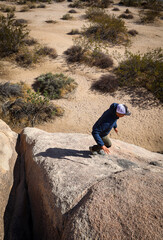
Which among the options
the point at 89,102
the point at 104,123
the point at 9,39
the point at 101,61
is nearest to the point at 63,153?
the point at 104,123

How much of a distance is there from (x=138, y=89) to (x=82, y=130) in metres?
5.09

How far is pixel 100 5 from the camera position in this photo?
24.2m

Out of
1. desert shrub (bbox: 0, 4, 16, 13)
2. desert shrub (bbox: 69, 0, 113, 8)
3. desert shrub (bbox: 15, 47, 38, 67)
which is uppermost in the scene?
desert shrub (bbox: 69, 0, 113, 8)

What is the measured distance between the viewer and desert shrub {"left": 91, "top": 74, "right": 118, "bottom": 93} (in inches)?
352

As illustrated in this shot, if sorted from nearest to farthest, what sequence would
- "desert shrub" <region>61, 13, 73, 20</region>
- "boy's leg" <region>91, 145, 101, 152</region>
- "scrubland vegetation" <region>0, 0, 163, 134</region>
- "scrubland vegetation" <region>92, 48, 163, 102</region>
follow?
"boy's leg" <region>91, 145, 101, 152</region> < "scrubland vegetation" <region>0, 0, 163, 134</region> < "scrubland vegetation" <region>92, 48, 163, 102</region> < "desert shrub" <region>61, 13, 73, 20</region>

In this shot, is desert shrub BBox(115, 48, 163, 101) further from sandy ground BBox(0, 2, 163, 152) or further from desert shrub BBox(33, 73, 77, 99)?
desert shrub BBox(33, 73, 77, 99)

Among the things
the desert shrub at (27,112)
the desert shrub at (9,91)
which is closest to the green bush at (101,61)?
the desert shrub at (27,112)

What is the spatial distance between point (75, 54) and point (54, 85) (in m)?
4.65

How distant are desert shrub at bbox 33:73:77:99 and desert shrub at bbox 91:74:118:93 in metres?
1.54

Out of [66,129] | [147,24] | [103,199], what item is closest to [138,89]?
[66,129]

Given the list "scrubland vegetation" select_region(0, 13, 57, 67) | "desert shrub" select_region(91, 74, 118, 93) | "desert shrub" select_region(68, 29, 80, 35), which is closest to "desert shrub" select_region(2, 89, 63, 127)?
"desert shrub" select_region(91, 74, 118, 93)

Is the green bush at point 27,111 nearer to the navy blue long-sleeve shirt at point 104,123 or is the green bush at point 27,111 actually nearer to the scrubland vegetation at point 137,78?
the scrubland vegetation at point 137,78

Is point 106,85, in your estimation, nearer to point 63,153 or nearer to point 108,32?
point 63,153

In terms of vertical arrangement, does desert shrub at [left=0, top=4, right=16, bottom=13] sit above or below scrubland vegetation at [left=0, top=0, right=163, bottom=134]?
above
